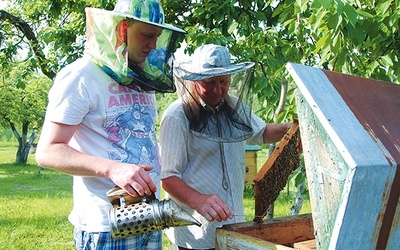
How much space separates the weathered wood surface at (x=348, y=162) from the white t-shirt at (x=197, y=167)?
780 mm

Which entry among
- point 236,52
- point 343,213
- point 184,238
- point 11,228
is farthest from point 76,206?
point 11,228

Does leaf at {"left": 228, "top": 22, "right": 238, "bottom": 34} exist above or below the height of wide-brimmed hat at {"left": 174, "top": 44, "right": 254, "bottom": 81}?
above

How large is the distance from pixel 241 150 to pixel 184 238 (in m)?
0.47

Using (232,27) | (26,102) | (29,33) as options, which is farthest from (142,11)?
(26,102)

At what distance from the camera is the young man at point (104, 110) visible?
173 cm

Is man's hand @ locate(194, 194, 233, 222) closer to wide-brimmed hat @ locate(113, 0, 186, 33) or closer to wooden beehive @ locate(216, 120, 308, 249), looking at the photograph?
wooden beehive @ locate(216, 120, 308, 249)

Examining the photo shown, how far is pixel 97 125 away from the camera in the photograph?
180 centimetres

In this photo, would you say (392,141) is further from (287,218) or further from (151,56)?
(151,56)

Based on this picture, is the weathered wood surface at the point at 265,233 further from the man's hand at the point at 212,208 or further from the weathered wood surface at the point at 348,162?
the weathered wood surface at the point at 348,162

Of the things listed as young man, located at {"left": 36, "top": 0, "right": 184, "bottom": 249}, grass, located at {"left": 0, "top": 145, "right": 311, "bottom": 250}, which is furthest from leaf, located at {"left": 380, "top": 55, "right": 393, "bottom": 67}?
grass, located at {"left": 0, "top": 145, "right": 311, "bottom": 250}

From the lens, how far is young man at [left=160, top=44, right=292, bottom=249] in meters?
2.09

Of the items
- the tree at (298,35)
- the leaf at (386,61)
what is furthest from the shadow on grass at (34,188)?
the leaf at (386,61)

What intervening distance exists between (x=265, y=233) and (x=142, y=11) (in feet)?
3.15

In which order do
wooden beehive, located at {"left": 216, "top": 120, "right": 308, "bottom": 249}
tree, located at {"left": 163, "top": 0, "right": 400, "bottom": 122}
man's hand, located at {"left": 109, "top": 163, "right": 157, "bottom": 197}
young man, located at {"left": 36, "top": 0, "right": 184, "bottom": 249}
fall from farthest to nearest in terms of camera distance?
1. tree, located at {"left": 163, "top": 0, "right": 400, "bottom": 122}
2. wooden beehive, located at {"left": 216, "top": 120, "right": 308, "bottom": 249}
3. young man, located at {"left": 36, "top": 0, "right": 184, "bottom": 249}
4. man's hand, located at {"left": 109, "top": 163, "right": 157, "bottom": 197}
